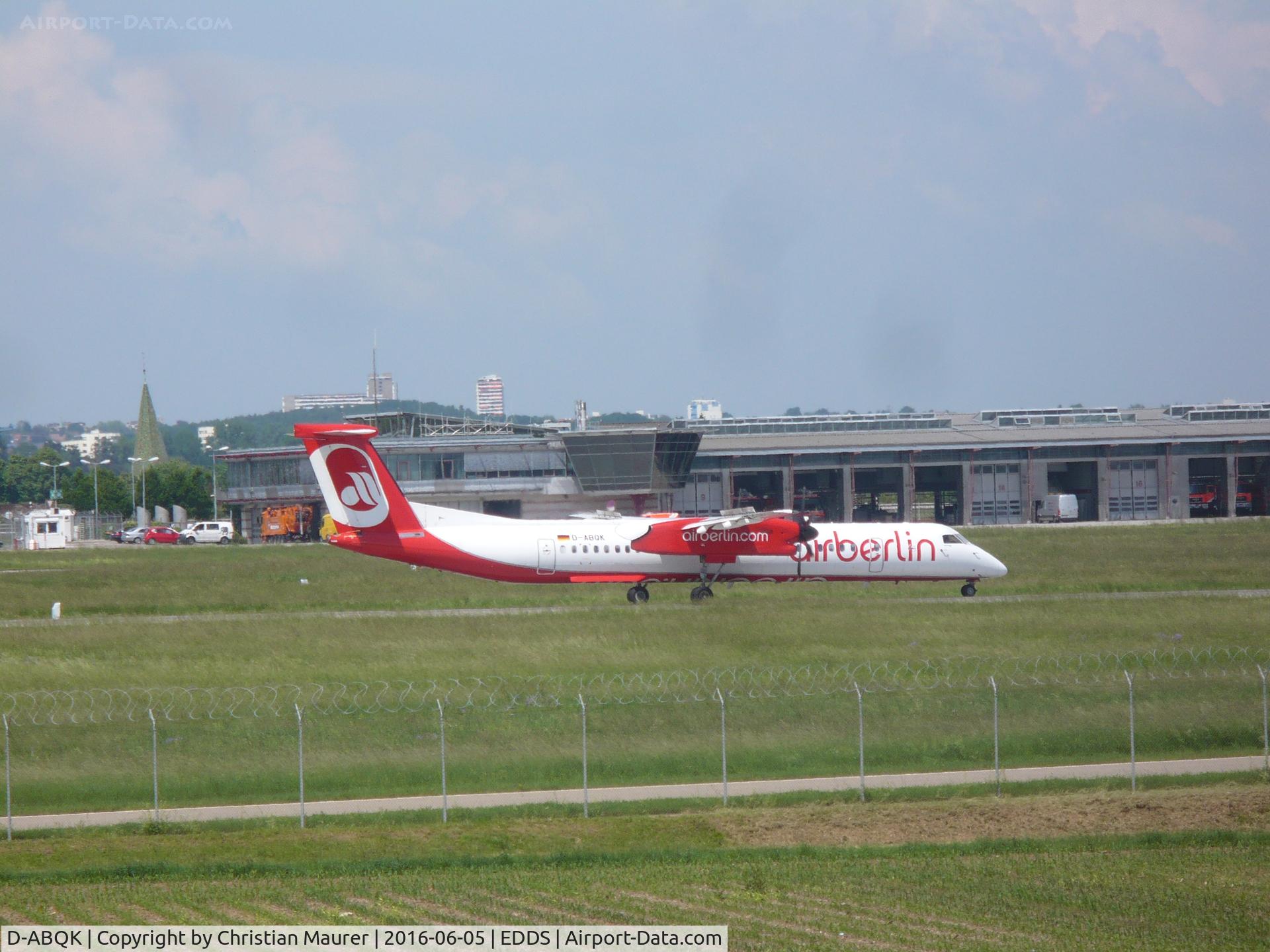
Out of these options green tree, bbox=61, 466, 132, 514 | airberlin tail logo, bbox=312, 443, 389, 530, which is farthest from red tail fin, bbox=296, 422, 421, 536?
green tree, bbox=61, 466, 132, 514

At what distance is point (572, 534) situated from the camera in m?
41.4

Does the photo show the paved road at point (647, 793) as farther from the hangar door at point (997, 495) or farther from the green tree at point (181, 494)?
the green tree at point (181, 494)

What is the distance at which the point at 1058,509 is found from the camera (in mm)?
97438

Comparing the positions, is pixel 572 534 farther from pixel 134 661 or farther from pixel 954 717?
pixel 954 717

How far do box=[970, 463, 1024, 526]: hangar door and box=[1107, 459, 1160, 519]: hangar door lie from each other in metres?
7.17

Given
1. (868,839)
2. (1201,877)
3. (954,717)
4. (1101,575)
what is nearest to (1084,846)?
(1201,877)

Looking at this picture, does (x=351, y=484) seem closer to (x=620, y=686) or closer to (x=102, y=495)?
(x=620, y=686)

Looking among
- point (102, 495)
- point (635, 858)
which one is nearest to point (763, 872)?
point (635, 858)

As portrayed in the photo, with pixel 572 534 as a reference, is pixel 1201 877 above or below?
below

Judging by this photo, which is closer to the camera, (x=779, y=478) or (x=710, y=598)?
(x=710, y=598)

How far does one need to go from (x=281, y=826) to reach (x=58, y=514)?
91.8 meters

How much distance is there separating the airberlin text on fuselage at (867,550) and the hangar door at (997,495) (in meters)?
57.3

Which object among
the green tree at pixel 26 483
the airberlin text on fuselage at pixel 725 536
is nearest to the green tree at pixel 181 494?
the green tree at pixel 26 483

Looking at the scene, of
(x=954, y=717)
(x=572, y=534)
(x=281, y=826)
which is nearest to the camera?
(x=281, y=826)
